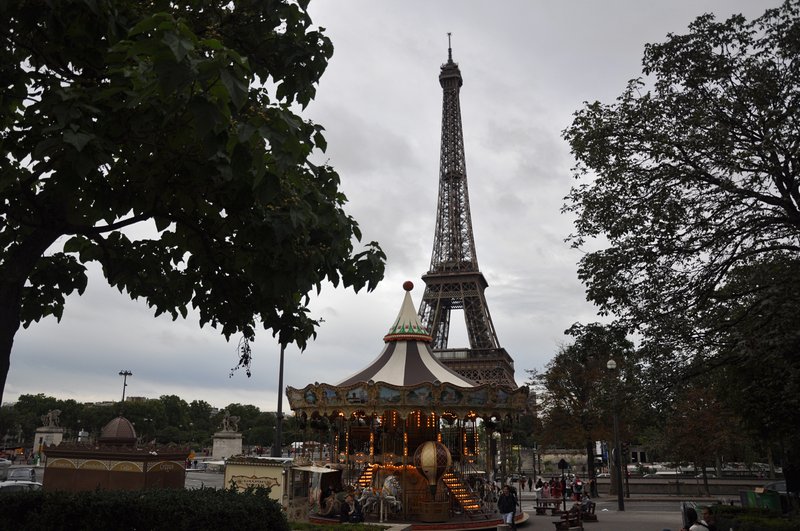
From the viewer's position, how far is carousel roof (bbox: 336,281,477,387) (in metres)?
22.2

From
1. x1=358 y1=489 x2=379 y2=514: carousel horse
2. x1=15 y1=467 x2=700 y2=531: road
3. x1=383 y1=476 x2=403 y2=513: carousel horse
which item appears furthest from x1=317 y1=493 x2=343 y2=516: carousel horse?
x1=15 y1=467 x2=700 y2=531: road

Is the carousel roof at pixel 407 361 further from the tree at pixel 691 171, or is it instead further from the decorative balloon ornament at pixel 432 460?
the tree at pixel 691 171

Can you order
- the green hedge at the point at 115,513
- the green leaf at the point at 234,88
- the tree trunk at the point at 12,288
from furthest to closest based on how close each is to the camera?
the green hedge at the point at 115,513 → the tree trunk at the point at 12,288 → the green leaf at the point at 234,88

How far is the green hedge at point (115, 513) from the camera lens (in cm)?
770

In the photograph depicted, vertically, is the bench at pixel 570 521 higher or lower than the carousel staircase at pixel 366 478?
lower

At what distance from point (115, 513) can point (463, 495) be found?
53.1 feet

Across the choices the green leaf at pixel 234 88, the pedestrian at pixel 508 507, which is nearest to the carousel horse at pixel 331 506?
the pedestrian at pixel 508 507

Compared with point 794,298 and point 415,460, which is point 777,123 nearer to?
point 794,298

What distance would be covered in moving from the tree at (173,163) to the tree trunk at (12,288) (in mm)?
13

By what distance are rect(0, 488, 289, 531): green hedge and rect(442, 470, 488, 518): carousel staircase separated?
48.7ft

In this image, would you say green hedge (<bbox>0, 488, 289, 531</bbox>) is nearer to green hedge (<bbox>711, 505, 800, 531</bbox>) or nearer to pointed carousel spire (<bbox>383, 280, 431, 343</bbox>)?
green hedge (<bbox>711, 505, 800, 531</bbox>)

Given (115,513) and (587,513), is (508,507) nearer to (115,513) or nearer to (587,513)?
(587,513)

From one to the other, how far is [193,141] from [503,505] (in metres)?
16.2

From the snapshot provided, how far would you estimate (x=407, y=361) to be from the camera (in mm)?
23406
